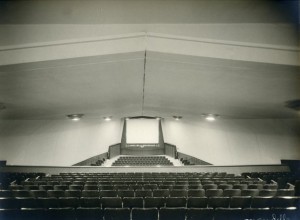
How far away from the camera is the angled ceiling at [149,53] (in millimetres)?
4688

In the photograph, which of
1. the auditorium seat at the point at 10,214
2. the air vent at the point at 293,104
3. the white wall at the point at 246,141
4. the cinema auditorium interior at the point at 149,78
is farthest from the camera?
the white wall at the point at 246,141

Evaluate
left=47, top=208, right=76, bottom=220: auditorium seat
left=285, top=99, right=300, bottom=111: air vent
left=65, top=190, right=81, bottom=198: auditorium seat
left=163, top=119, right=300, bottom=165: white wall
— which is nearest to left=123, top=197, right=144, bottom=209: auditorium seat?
left=47, top=208, right=76, bottom=220: auditorium seat

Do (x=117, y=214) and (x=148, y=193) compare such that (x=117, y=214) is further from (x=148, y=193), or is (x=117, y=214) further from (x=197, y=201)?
(x=197, y=201)

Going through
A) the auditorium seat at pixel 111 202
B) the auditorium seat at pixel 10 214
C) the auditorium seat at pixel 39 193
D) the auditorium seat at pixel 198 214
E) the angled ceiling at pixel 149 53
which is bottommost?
the auditorium seat at pixel 10 214

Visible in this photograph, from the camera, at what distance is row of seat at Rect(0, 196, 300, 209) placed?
15.4 ft

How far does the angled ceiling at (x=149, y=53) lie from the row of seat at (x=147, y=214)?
325 centimetres

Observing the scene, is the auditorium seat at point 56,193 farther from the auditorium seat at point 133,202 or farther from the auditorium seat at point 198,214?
the auditorium seat at point 198,214

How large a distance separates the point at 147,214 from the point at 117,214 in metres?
0.50

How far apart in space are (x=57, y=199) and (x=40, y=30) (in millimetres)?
3349

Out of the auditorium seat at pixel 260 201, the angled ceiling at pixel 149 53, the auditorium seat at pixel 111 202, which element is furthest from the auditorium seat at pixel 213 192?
the angled ceiling at pixel 149 53

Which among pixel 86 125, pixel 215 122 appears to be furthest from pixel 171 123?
pixel 86 125

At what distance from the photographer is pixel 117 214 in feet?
13.6

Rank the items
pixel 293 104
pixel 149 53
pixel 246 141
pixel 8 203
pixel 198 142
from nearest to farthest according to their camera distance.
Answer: pixel 8 203, pixel 149 53, pixel 293 104, pixel 246 141, pixel 198 142

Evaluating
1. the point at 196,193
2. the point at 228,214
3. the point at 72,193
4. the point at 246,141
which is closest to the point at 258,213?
the point at 228,214
